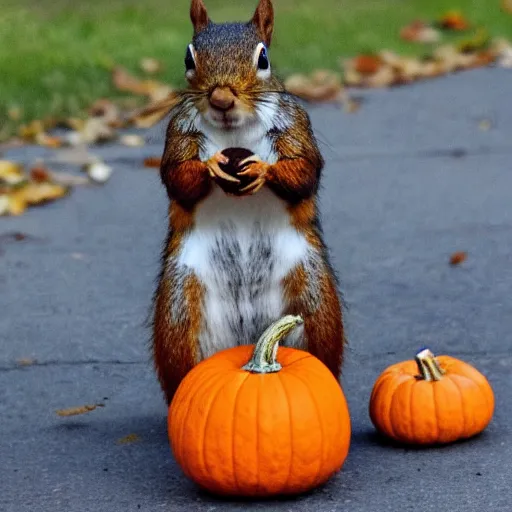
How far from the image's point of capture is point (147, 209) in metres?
7.18

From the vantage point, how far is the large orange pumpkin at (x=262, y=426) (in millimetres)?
3486

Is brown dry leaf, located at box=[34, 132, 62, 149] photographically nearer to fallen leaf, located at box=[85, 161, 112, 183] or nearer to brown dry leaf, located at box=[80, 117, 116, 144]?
brown dry leaf, located at box=[80, 117, 116, 144]

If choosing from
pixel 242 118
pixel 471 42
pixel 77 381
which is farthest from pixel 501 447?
pixel 471 42

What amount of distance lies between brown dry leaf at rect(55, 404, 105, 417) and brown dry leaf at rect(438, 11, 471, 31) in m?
7.37

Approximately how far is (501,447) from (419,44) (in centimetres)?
721

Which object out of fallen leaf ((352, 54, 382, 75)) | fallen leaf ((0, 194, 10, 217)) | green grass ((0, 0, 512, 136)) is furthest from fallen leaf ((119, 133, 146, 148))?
fallen leaf ((352, 54, 382, 75))

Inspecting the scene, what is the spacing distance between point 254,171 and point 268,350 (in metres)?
0.48

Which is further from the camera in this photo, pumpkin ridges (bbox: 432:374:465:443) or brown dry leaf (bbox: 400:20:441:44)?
brown dry leaf (bbox: 400:20:441:44)

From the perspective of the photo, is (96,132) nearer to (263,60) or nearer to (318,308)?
(318,308)

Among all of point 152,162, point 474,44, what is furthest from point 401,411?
point 474,44

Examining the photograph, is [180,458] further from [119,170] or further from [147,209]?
[119,170]

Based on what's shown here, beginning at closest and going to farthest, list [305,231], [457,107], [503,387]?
[305,231] → [503,387] → [457,107]

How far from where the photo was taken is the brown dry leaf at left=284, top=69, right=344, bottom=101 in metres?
8.99

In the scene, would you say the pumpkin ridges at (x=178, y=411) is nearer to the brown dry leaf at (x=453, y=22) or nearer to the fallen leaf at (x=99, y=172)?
the fallen leaf at (x=99, y=172)
